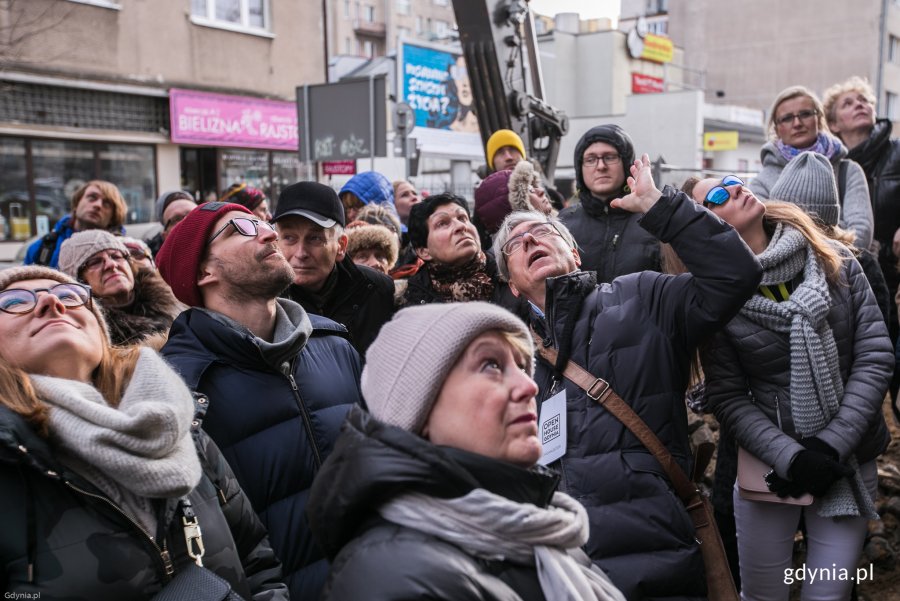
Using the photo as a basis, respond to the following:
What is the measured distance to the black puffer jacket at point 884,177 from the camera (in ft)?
17.3

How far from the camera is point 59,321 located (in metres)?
2.17

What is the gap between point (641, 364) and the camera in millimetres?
2682

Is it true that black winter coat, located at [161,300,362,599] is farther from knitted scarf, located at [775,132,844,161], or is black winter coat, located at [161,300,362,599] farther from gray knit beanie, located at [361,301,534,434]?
knitted scarf, located at [775,132,844,161]

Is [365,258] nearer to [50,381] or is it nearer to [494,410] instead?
[50,381]

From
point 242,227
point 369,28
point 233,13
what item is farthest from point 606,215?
point 369,28

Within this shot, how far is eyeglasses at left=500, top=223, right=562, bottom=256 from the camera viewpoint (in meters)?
3.03

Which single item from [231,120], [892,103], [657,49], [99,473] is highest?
[657,49]

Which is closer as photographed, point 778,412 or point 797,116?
point 778,412


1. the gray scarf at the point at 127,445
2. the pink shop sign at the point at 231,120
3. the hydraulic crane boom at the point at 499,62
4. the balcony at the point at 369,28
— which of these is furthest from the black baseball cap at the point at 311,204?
the balcony at the point at 369,28

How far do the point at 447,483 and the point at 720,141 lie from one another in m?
39.2

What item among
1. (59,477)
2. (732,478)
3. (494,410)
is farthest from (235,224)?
(732,478)

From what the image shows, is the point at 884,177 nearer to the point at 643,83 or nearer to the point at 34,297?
the point at 34,297

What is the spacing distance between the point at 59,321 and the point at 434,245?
2.08m

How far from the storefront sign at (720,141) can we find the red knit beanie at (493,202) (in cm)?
3533
